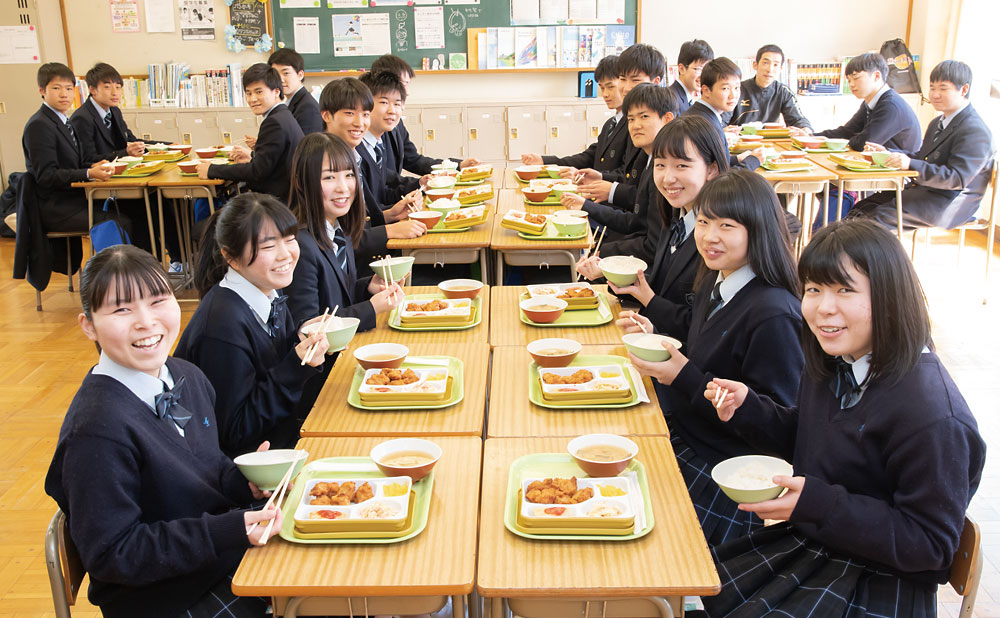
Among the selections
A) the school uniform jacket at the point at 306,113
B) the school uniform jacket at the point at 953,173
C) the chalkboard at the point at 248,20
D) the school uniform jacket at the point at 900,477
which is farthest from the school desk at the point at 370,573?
the chalkboard at the point at 248,20

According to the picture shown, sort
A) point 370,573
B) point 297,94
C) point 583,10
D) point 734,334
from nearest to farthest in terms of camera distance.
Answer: point 370,573 < point 734,334 < point 297,94 < point 583,10

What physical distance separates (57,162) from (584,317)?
4149mm

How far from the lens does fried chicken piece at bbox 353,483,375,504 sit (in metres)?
1.61

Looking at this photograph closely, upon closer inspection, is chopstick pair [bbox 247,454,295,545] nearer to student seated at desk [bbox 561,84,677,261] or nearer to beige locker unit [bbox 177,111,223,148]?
student seated at desk [bbox 561,84,677,261]

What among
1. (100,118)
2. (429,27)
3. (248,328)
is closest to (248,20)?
(429,27)

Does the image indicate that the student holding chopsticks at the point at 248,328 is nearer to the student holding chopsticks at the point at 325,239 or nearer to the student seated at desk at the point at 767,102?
the student holding chopsticks at the point at 325,239

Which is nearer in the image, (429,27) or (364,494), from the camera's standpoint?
(364,494)

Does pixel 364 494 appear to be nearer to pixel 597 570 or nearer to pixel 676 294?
pixel 597 570

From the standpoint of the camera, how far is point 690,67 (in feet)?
19.3

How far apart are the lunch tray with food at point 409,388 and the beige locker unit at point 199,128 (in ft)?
19.7

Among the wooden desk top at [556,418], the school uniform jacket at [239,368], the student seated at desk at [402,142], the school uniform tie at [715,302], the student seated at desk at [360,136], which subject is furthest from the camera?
the student seated at desk at [402,142]

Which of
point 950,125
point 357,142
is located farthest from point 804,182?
point 357,142

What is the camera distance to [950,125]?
511 cm

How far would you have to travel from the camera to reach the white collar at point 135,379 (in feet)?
5.41
